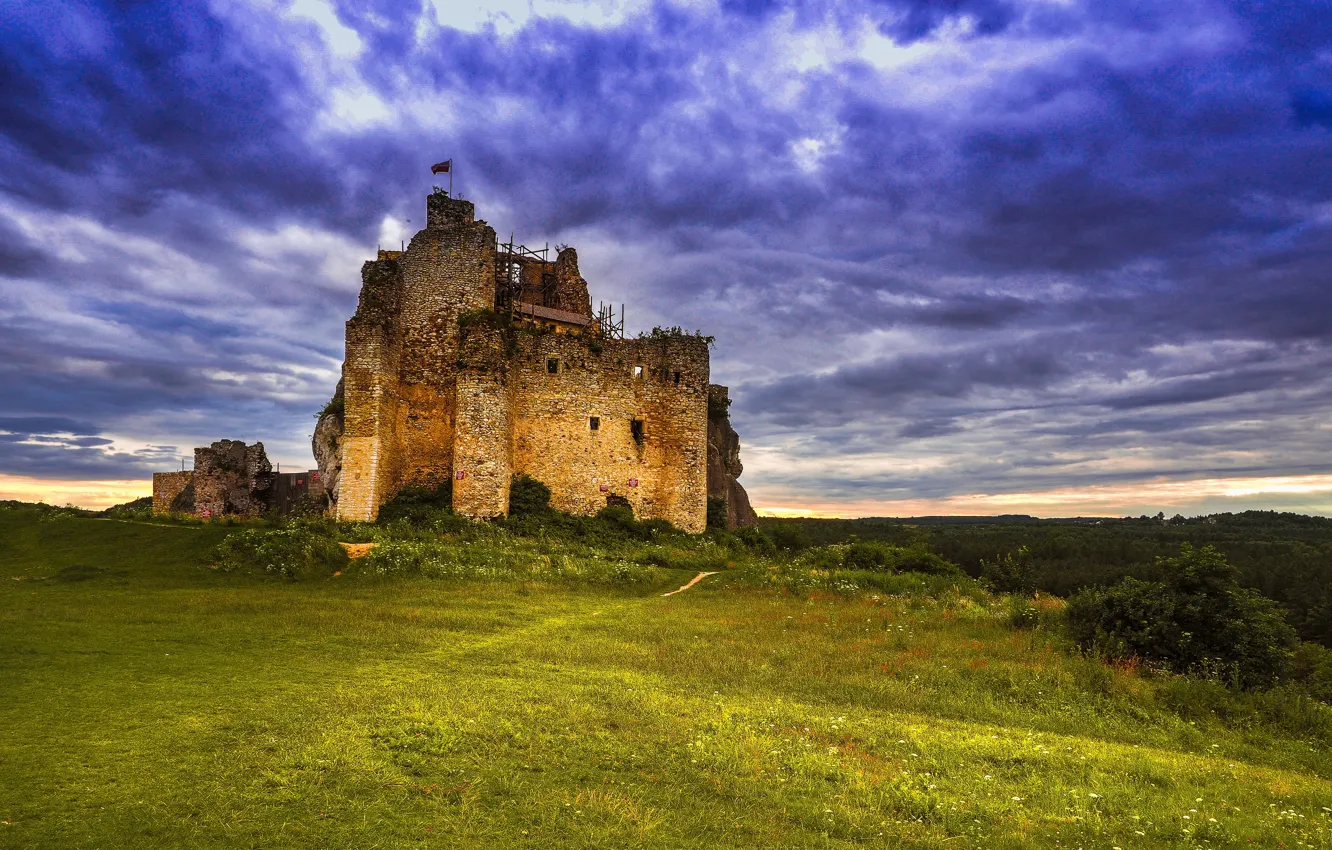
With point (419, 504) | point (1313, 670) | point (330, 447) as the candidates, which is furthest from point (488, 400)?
point (1313, 670)

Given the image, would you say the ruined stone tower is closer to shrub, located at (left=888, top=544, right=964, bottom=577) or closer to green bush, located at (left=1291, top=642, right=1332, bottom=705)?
shrub, located at (left=888, top=544, right=964, bottom=577)

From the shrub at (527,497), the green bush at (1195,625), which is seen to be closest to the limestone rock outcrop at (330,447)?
the shrub at (527,497)

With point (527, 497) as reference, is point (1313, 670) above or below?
below

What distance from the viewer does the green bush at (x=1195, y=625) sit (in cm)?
1277

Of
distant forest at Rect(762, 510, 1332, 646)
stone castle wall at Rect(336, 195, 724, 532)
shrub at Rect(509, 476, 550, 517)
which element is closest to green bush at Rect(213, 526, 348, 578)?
stone castle wall at Rect(336, 195, 724, 532)

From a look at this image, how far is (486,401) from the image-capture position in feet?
96.5

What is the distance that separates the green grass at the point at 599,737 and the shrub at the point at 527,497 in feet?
47.4

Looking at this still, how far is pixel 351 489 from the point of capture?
28406 mm

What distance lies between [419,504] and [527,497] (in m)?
4.27

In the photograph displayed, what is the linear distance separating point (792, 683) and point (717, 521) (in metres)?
26.7

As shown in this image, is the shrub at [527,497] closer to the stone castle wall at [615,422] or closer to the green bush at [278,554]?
the stone castle wall at [615,422]

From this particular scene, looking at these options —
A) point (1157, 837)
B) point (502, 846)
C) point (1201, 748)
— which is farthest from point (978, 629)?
point (502, 846)

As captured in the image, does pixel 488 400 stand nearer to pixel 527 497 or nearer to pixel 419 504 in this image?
pixel 527 497

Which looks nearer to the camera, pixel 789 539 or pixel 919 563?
pixel 919 563
